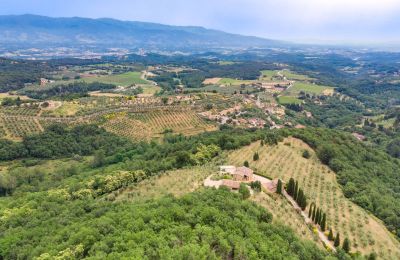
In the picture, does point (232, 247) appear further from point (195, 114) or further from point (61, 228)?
point (195, 114)

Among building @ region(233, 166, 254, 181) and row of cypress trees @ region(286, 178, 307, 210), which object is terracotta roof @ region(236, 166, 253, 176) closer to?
building @ region(233, 166, 254, 181)

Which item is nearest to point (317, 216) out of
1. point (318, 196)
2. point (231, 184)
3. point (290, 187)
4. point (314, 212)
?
point (314, 212)

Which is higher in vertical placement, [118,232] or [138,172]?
[118,232]

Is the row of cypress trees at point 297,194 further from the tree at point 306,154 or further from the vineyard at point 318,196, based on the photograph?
the tree at point 306,154

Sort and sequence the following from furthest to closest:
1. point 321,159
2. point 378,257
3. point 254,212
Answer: point 321,159 < point 378,257 < point 254,212

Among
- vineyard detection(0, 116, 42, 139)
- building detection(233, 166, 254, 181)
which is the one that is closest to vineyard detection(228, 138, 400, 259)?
building detection(233, 166, 254, 181)

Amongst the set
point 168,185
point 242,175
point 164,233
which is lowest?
point 168,185

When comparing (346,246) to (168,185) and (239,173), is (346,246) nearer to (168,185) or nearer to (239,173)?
(239,173)

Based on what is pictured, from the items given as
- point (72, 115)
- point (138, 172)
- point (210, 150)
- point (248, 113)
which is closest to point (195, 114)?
point (248, 113)
